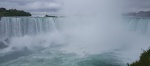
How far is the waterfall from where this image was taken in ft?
75.2

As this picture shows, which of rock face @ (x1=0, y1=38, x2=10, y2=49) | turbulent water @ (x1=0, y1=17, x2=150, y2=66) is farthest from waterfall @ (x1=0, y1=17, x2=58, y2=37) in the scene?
rock face @ (x1=0, y1=38, x2=10, y2=49)

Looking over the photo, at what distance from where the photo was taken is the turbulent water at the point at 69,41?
16109mm

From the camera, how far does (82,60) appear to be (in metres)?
15.7

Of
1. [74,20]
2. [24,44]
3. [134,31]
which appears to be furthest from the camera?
[74,20]

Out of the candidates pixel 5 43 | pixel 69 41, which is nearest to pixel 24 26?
pixel 5 43

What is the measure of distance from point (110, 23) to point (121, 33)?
3.13 m

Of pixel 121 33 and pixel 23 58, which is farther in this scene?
pixel 121 33

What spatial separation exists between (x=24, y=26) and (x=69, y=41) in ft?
18.4

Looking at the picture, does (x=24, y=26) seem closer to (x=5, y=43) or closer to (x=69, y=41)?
(x=5, y=43)

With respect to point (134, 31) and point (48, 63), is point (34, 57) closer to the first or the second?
point (48, 63)

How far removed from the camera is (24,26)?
2366 centimetres

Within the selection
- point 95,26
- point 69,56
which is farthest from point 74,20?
point 69,56

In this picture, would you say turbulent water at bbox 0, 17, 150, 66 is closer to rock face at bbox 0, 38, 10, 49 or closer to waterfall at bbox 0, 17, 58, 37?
waterfall at bbox 0, 17, 58, 37

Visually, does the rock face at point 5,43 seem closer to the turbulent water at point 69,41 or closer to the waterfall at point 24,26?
the turbulent water at point 69,41
